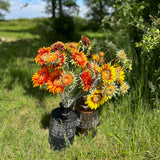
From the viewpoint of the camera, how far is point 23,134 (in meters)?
2.17

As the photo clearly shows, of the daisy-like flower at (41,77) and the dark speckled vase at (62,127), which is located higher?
the daisy-like flower at (41,77)

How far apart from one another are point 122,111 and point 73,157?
0.95m

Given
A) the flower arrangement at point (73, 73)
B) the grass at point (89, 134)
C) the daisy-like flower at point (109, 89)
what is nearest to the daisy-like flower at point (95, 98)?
the flower arrangement at point (73, 73)

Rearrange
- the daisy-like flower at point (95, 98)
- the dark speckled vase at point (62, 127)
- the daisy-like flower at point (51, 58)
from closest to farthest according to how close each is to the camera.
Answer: the daisy-like flower at point (51, 58) → the daisy-like flower at point (95, 98) → the dark speckled vase at point (62, 127)

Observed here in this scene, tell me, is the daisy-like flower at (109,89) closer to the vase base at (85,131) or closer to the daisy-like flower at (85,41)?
the daisy-like flower at (85,41)

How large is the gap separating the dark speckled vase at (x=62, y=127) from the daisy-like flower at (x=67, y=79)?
0.49 metres

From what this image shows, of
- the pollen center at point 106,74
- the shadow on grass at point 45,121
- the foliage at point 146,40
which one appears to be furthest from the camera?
the shadow on grass at point 45,121

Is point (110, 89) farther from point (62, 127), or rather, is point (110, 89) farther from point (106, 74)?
point (62, 127)

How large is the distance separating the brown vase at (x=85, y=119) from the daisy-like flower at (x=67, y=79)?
0.73m

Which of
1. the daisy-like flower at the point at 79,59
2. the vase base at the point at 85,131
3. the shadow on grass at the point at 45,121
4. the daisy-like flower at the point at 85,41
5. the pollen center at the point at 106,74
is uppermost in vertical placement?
the daisy-like flower at the point at 85,41

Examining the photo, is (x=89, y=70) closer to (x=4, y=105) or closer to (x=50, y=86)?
(x=50, y=86)

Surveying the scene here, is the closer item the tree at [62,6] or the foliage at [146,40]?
the foliage at [146,40]

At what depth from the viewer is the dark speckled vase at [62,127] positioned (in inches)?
73.3

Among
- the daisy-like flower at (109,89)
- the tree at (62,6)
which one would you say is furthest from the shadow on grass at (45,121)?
the tree at (62,6)
